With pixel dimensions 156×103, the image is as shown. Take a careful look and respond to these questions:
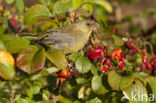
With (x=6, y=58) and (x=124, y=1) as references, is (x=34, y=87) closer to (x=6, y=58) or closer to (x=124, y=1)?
(x=6, y=58)

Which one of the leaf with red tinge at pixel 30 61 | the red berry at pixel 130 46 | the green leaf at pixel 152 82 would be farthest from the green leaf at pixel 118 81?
the leaf with red tinge at pixel 30 61

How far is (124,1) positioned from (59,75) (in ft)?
8.46

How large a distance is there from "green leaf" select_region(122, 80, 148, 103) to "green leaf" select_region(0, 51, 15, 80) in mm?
532

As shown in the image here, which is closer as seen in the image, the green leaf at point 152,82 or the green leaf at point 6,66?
the green leaf at point 6,66

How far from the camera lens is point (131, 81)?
121cm

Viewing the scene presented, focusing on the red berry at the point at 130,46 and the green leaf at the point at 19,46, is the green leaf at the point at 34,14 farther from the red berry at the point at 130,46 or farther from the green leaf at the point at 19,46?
the red berry at the point at 130,46

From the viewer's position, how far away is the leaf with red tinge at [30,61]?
95cm

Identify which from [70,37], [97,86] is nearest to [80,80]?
[97,86]

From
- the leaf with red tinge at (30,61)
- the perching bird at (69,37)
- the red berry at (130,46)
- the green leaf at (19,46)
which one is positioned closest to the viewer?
the leaf with red tinge at (30,61)

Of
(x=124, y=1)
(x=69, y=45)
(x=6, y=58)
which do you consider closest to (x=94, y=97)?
(x=69, y=45)

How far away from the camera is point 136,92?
121cm

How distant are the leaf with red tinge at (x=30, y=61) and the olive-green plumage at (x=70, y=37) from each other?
15 cm

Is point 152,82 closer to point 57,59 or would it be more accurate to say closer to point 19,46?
point 57,59

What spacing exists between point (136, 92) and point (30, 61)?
1.81ft
